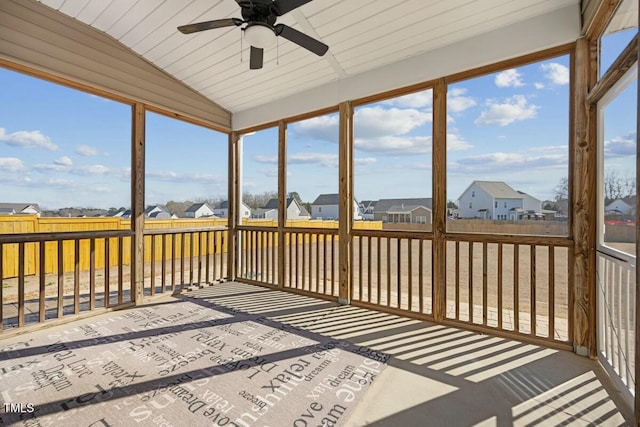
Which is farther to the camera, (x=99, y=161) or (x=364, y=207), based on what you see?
(x=364, y=207)

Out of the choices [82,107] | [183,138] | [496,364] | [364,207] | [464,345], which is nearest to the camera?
[496,364]

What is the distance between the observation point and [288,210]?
446cm

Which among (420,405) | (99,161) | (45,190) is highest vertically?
(99,161)

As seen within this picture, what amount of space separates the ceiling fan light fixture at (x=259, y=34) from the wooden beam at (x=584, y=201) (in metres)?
2.38

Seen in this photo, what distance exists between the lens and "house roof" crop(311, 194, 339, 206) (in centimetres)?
393

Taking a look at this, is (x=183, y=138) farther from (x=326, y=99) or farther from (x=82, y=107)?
(x=326, y=99)

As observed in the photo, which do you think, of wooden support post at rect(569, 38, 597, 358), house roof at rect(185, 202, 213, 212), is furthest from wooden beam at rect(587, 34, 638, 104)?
house roof at rect(185, 202, 213, 212)

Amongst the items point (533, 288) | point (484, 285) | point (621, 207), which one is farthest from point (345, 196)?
point (621, 207)

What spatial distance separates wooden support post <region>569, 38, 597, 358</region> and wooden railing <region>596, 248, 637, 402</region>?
70mm

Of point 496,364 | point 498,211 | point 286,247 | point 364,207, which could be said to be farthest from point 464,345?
point 286,247

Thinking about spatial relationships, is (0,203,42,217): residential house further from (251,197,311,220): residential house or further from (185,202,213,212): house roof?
(251,197,311,220): residential house

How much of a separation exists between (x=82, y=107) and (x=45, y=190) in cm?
95

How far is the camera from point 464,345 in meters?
2.58

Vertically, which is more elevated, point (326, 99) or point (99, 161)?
point (326, 99)
